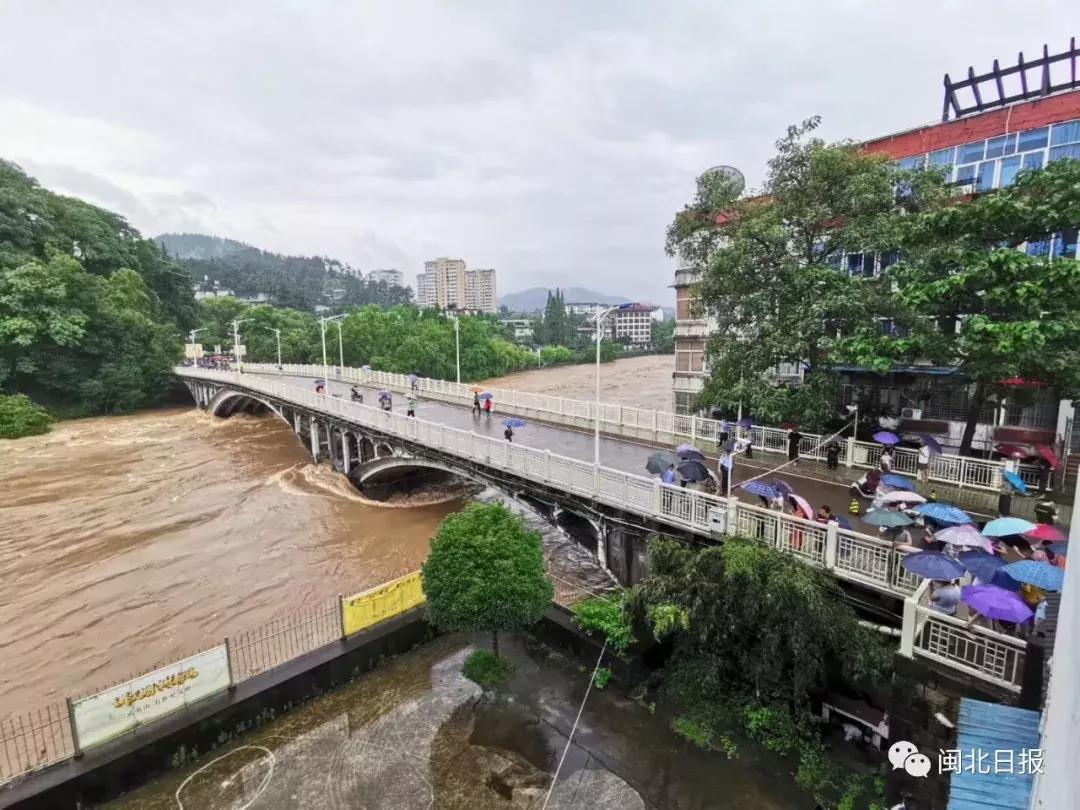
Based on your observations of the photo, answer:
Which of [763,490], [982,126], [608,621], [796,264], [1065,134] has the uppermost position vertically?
[982,126]

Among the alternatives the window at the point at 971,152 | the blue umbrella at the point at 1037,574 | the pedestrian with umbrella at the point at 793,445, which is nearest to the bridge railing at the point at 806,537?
the blue umbrella at the point at 1037,574

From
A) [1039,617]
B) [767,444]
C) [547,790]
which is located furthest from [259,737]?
[767,444]

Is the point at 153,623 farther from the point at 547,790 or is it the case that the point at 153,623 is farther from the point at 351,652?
the point at 547,790

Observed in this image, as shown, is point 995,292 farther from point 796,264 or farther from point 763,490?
point 763,490

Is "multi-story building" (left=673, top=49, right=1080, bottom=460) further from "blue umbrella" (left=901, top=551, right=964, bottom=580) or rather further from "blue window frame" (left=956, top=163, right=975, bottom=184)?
"blue umbrella" (left=901, top=551, right=964, bottom=580)

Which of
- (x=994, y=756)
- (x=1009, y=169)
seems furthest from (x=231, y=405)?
(x=994, y=756)

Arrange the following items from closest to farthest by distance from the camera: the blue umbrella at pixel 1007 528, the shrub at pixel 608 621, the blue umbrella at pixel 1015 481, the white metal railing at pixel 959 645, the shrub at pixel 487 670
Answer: the white metal railing at pixel 959 645, the blue umbrella at pixel 1007 528, the shrub at pixel 487 670, the shrub at pixel 608 621, the blue umbrella at pixel 1015 481

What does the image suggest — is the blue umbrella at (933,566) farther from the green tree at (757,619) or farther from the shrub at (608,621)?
the shrub at (608,621)
